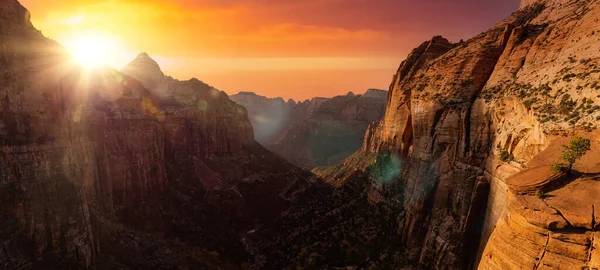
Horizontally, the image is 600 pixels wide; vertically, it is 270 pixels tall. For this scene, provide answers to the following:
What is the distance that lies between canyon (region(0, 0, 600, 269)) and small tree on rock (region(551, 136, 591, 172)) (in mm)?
466

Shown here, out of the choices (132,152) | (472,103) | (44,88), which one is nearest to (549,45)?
(472,103)

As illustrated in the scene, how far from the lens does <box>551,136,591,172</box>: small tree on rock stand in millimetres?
18825

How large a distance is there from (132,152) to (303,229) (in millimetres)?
36119

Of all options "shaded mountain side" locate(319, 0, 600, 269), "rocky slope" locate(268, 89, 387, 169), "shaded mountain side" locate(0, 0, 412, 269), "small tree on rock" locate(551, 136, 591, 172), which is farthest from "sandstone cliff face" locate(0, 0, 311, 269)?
"rocky slope" locate(268, 89, 387, 169)

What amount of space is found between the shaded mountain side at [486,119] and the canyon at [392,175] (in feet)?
0.49

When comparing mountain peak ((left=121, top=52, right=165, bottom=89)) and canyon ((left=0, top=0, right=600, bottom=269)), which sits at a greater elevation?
mountain peak ((left=121, top=52, right=165, bottom=89))

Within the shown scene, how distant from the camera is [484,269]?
21.0m

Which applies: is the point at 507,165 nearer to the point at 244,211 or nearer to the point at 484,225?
the point at 484,225

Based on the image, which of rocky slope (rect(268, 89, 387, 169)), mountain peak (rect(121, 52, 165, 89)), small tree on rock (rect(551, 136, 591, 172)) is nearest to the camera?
small tree on rock (rect(551, 136, 591, 172))

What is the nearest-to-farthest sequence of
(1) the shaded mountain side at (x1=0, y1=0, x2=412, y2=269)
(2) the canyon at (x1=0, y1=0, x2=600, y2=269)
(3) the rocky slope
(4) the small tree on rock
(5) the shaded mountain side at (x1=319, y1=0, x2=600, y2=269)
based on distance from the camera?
1. (4) the small tree on rock
2. (2) the canyon at (x1=0, y1=0, x2=600, y2=269)
3. (5) the shaded mountain side at (x1=319, y1=0, x2=600, y2=269)
4. (1) the shaded mountain side at (x1=0, y1=0, x2=412, y2=269)
5. (3) the rocky slope

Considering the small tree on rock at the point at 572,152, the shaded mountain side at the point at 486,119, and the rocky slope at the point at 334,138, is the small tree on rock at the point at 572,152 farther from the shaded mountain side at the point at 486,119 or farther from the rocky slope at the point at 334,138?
the rocky slope at the point at 334,138

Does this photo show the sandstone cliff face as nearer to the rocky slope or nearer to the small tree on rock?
the small tree on rock

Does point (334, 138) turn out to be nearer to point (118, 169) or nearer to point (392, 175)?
point (118, 169)

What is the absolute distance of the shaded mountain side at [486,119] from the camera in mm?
25344
